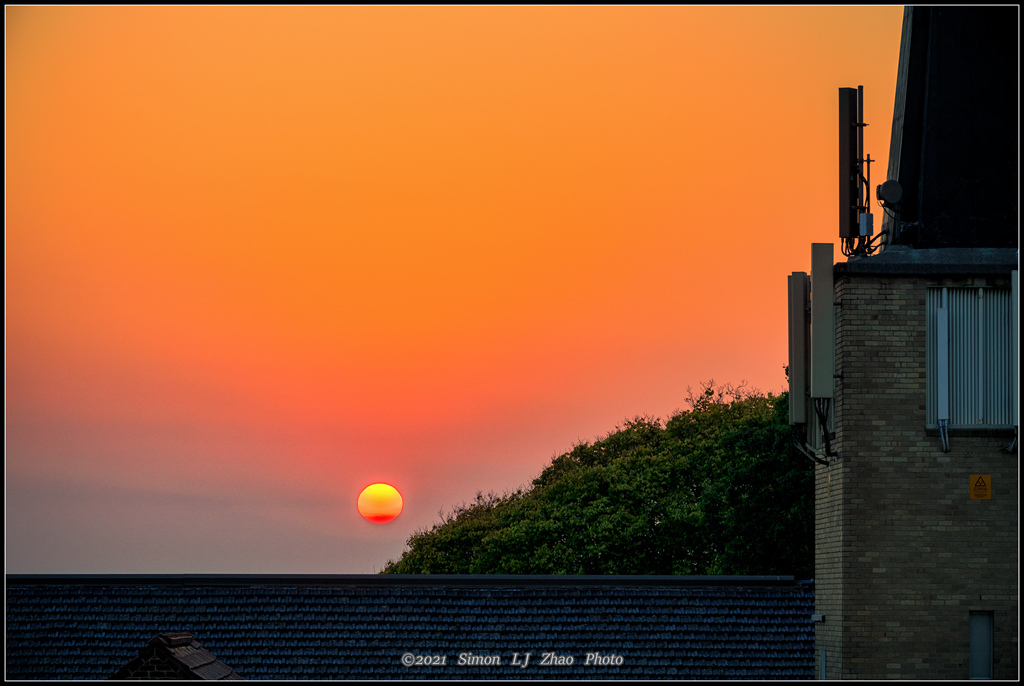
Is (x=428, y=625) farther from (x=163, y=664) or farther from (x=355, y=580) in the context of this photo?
(x=163, y=664)

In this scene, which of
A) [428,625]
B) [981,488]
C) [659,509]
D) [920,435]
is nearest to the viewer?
[981,488]

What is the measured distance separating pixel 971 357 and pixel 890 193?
3045 millimetres

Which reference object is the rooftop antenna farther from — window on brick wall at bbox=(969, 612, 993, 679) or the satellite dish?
window on brick wall at bbox=(969, 612, 993, 679)

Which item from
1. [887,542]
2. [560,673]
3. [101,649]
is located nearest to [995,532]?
[887,542]

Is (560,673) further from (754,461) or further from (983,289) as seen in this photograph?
(754,461)

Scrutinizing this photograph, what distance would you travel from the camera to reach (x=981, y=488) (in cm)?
1669

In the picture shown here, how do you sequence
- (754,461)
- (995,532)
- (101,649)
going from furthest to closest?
(754,461)
(101,649)
(995,532)

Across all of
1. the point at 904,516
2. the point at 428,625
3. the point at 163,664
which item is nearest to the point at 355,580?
the point at 428,625

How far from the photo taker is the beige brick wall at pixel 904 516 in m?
16.5

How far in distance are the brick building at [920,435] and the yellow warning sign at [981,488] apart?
22mm

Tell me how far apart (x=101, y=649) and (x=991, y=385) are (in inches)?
620

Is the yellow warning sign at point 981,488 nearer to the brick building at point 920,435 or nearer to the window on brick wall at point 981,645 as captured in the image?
the brick building at point 920,435

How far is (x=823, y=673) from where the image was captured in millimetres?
17391

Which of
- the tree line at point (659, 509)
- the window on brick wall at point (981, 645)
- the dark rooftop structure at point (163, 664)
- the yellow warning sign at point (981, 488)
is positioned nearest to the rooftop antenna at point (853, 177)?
the yellow warning sign at point (981, 488)
